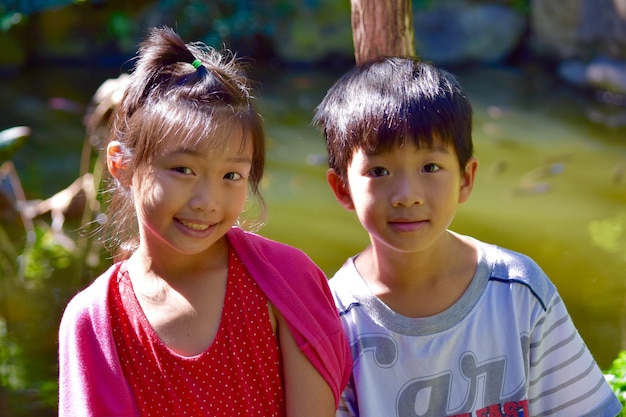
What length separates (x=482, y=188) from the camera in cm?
473

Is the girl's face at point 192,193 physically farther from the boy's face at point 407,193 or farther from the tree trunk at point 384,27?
the tree trunk at point 384,27


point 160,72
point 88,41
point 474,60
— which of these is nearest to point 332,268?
point 160,72

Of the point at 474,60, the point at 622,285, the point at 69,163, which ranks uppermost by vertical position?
the point at 474,60

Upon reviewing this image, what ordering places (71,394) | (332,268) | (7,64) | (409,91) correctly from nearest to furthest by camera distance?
(71,394) → (409,91) → (332,268) → (7,64)

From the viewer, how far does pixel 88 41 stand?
24.8ft

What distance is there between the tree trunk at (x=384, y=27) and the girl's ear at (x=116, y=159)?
37.1 inches

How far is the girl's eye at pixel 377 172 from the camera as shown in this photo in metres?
1.98

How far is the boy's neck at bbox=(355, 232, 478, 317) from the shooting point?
2.08 m

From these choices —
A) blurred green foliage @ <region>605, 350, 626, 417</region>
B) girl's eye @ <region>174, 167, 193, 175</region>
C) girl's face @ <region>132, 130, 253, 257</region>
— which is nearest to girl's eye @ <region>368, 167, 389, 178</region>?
girl's face @ <region>132, 130, 253, 257</region>

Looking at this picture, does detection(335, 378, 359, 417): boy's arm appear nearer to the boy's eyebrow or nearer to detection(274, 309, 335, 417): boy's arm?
detection(274, 309, 335, 417): boy's arm

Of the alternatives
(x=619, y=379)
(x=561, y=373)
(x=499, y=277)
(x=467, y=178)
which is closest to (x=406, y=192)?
(x=467, y=178)

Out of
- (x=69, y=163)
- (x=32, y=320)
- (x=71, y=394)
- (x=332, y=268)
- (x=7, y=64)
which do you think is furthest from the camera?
(x=7, y=64)

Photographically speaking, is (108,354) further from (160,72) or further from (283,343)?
(160,72)

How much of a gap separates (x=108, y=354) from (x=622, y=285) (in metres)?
2.60
